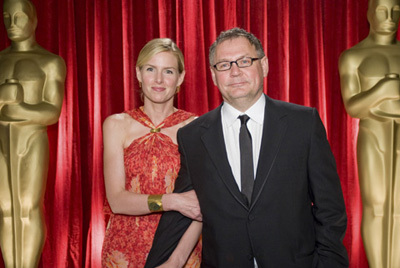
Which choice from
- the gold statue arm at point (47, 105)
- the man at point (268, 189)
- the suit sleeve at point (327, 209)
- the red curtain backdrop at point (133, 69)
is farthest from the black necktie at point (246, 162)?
the red curtain backdrop at point (133, 69)

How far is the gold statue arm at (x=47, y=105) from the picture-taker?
217 cm

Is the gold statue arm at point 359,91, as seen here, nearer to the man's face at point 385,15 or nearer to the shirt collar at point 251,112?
the man's face at point 385,15

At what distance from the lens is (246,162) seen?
1.29 m

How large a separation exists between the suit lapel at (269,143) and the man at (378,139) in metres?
1.07

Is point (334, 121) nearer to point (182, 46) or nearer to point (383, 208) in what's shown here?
point (383, 208)

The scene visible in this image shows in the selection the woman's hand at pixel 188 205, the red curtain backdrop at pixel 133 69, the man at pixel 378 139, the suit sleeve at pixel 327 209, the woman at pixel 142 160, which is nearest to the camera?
the suit sleeve at pixel 327 209

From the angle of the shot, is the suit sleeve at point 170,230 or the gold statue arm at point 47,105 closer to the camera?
the suit sleeve at point 170,230

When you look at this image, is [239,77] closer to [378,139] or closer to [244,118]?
[244,118]

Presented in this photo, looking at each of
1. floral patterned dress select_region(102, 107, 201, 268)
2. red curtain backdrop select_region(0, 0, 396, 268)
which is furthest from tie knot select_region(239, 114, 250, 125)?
red curtain backdrop select_region(0, 0, 396, 268)

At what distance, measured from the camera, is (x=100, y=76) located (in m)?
2.80

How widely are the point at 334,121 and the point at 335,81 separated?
0.85ft

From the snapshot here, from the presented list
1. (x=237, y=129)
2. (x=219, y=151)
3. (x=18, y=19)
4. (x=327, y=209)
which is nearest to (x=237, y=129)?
(x=237, y=129)

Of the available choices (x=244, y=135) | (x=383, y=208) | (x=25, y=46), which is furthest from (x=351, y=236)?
(x=25, y=46)

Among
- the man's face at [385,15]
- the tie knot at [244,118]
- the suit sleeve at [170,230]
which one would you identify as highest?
the man's face at [385,15]
